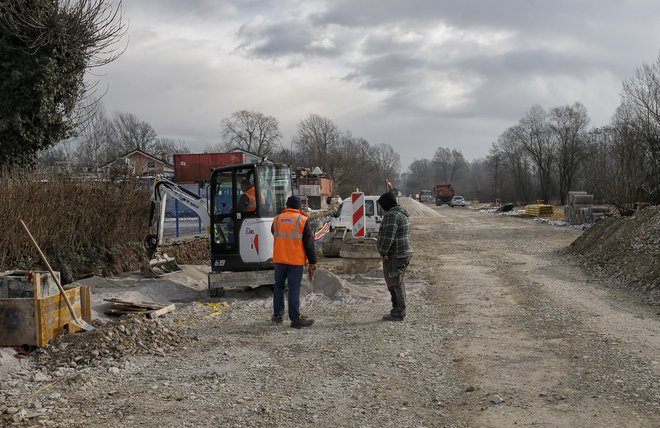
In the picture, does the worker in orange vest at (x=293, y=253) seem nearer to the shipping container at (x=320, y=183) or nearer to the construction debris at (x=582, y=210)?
the construction debris at (x=582, y=210)

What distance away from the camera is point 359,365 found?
6449 millimetres

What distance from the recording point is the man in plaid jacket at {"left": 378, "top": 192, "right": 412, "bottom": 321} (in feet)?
28.4

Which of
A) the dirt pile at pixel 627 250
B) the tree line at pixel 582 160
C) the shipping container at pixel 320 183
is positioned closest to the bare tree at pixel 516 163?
the tree line at pixel 582 160

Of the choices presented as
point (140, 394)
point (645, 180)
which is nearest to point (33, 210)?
point (140, 394)

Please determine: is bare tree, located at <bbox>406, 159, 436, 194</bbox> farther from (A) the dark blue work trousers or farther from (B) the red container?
(A) the dark blue work trousers

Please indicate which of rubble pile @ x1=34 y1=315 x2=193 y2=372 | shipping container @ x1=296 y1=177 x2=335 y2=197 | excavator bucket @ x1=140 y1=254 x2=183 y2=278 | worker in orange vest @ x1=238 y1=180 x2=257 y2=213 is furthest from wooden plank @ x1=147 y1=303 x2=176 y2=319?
shipping container @ x1=296 y1=177 x2=335 y2=197

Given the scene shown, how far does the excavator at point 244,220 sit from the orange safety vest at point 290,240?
8.07ft

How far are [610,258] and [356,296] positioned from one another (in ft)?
24.5

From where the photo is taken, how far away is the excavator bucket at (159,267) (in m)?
12.8

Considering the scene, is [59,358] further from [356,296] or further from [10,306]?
[356,296]

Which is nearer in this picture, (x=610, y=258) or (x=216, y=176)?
(x=216, y=176)

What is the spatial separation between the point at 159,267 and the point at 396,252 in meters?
6.70

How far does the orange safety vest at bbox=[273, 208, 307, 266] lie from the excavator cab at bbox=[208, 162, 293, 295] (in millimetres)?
2454

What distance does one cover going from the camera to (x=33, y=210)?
11.7m
